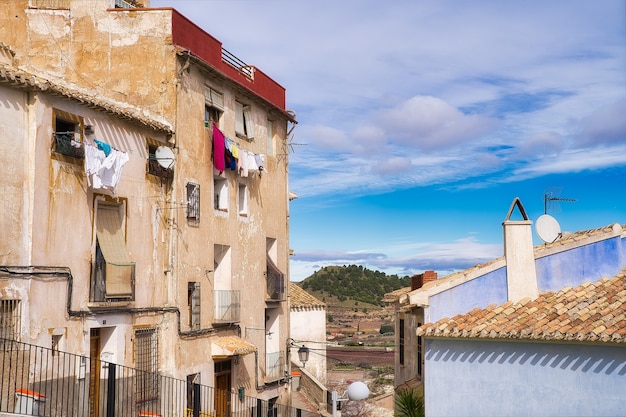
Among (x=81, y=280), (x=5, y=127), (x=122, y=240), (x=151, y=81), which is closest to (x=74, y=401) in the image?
(x=81, y=280)

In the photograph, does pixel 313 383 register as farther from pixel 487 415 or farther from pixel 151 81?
pixel 487 415

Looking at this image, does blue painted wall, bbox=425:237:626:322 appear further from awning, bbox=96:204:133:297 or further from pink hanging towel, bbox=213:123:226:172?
pink hanging towel, bbox=213:123:226:172

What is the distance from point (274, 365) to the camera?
28.5 meters

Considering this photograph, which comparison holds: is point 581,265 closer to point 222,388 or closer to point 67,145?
point 67,145

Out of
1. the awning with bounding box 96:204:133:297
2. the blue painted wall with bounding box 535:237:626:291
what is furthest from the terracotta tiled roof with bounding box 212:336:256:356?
the blue painted wall with bounding box 535:237:626:291

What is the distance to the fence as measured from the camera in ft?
50.3

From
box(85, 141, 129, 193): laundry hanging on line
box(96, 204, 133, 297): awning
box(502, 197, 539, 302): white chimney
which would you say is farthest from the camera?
box(96, 204, 133, 297): awning

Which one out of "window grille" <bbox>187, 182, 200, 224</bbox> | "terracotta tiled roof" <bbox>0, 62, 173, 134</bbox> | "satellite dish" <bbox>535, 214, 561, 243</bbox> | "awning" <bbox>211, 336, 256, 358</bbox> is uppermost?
"terracotta tiled roof" <bbox>0, 62, 173, 134</bbox>

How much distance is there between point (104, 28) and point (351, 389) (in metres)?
13.5

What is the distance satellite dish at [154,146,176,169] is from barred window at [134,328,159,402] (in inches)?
174

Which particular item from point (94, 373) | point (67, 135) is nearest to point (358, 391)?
point (94, 373)

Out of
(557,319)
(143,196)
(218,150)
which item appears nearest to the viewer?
(557,319)

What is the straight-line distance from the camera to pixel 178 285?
2197 centimetres

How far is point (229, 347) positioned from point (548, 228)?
1041cm
